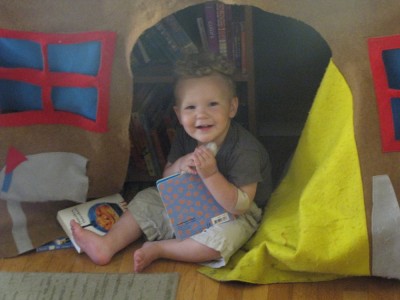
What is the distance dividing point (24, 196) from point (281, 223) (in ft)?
2.12

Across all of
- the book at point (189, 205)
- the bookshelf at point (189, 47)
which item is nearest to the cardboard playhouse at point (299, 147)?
the book at point (189, 205)

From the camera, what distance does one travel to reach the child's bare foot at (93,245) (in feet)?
5.10

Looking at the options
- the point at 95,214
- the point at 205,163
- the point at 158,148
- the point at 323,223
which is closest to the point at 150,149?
the point at 158,148

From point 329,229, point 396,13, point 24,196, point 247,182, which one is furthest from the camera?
point 24,196

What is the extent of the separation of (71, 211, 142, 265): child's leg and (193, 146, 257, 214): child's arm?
0.25 m

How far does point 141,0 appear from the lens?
4.45 feet

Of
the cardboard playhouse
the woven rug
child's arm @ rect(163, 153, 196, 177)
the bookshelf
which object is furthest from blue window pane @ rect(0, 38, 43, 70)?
the woven rug

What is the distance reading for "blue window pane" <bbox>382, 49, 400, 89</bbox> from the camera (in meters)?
1.29

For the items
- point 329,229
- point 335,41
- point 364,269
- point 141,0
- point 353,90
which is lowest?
point 364,269

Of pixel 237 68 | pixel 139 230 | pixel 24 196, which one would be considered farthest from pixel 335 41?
pixel 24 196

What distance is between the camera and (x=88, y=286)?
1500 millimetres

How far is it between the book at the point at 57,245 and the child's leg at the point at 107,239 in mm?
56

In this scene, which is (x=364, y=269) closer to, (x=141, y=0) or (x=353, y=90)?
(x=353, y=90)

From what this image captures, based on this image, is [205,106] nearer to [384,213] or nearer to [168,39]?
[168,39]
